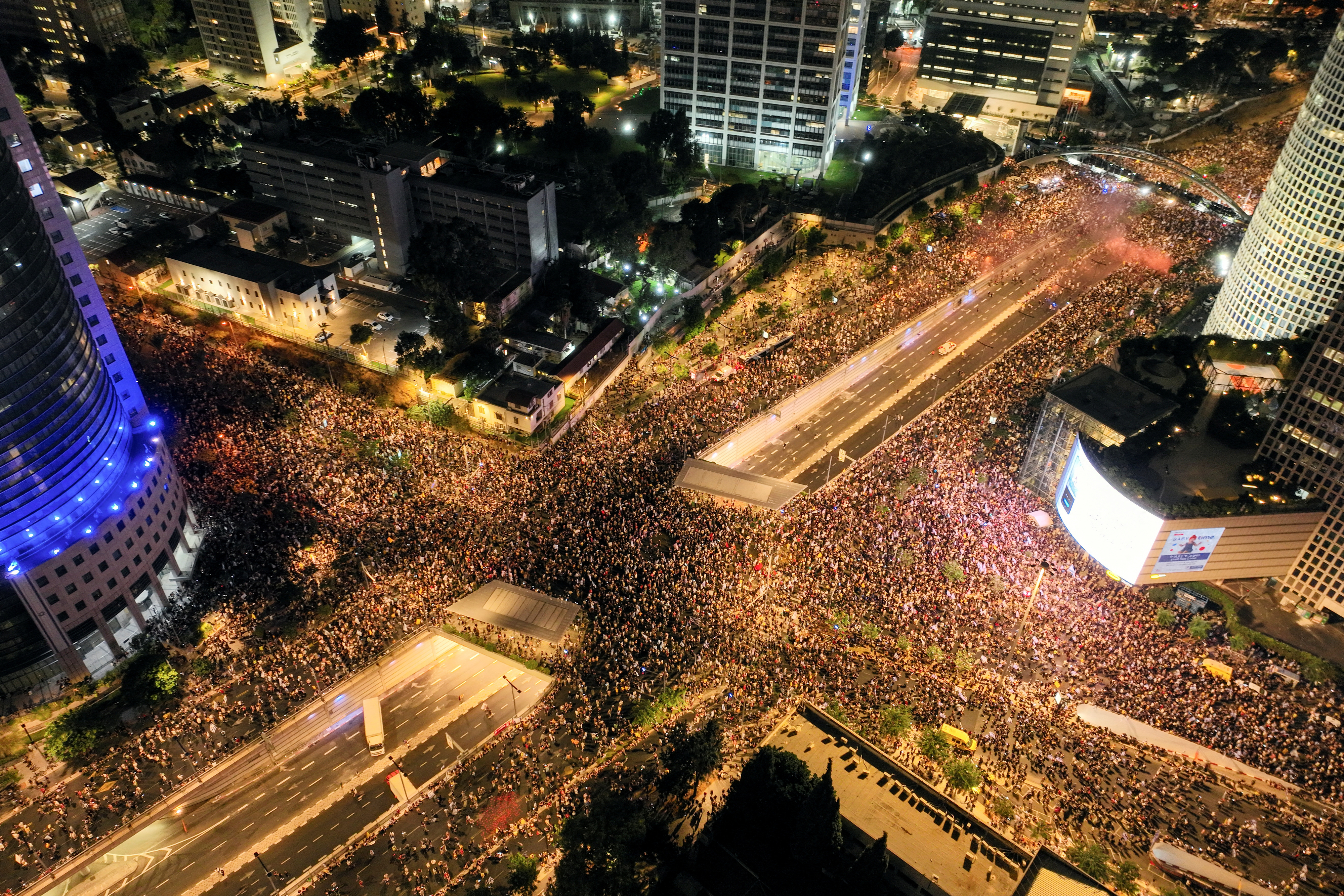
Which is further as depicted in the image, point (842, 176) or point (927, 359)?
point (842, 176)

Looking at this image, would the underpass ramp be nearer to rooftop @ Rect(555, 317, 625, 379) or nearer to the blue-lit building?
rooftop @ Rect(555, 317, 625, 379)

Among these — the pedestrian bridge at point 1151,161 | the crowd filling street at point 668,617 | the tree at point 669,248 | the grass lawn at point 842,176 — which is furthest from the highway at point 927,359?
the grass lawn at point 842,176

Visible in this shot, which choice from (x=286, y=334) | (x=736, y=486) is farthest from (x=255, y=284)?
(x=736, y=486)

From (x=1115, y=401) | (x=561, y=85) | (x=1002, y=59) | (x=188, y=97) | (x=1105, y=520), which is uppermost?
(x=1002, y=59)

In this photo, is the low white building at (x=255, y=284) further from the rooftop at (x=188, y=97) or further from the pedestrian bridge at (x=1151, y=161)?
the pedestrian bridge at (x=1151, y=161)

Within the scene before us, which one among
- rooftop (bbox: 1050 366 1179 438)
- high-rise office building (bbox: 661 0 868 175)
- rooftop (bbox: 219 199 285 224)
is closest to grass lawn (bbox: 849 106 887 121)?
high-rise office building (bbox: 661 0 868 175)

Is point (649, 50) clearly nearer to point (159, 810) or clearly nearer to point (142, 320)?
point (142, 320)

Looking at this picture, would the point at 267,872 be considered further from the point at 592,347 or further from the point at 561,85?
the point at 561,85
